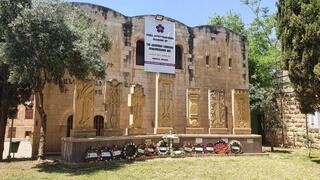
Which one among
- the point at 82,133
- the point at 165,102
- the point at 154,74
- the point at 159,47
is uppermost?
the point at 159,47

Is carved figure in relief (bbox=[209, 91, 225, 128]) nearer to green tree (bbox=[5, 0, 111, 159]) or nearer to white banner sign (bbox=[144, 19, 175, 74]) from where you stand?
white banner sign (bbox=[144, 19, 175, 74])

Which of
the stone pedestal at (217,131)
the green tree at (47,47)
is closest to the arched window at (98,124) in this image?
the green tree at (47,47)

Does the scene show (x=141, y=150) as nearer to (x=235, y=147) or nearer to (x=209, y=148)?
(x=209, y=148)

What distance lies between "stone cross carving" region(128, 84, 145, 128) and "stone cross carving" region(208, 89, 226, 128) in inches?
132

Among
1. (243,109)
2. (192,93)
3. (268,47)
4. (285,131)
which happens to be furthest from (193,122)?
(268,47)

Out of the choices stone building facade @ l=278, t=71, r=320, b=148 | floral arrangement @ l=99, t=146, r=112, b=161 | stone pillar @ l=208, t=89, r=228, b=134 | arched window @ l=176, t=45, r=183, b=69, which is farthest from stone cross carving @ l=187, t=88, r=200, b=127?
stone building facade @ l=278, t=71, r=320, b=148

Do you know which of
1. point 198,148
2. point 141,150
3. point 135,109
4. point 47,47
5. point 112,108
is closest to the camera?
point 47,47

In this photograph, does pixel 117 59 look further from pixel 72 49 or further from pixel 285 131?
pixel 285 131

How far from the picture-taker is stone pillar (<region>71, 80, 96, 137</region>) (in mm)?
12656

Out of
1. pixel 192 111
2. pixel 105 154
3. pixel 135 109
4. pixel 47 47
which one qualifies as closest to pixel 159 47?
pixel 192 111

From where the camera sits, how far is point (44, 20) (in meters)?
12.0

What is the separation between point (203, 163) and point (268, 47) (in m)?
19.8

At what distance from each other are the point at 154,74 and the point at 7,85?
800 cm

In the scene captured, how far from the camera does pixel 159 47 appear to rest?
779 inches
